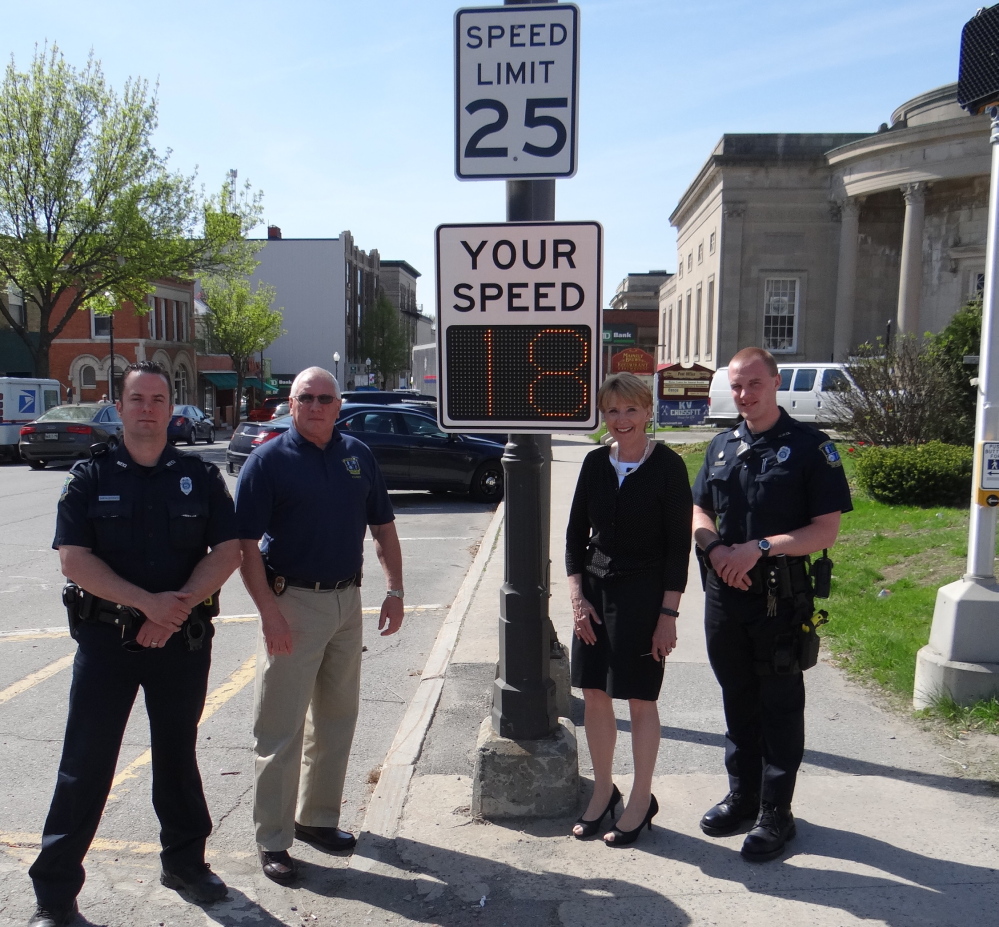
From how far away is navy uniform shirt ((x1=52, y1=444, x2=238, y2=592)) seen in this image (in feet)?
10.1

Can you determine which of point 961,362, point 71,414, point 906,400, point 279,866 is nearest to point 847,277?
point 961,362

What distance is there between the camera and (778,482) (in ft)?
11.7

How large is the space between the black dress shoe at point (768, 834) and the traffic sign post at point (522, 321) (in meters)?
1.71

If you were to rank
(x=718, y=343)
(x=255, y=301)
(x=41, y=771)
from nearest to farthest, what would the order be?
1. (x=41, y=771)
2. (x=718, y=343)
3. (x=255, y=301)

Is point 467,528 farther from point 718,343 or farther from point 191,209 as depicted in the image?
point 718,343

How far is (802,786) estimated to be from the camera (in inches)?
165

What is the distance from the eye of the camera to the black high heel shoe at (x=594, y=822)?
3.71 metres

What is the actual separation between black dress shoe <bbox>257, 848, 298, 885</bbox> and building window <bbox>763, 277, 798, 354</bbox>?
3813 cm

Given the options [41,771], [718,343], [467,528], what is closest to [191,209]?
[718,343]

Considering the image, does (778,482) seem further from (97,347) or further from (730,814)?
(97,347)

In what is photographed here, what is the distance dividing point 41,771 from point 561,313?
11.4 ft

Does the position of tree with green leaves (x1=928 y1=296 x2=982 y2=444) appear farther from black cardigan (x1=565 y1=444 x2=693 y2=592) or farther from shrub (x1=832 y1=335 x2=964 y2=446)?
black cardigan (x1=565 y1=444 x2=693 y2=592)

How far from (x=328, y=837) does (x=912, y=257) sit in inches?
1415

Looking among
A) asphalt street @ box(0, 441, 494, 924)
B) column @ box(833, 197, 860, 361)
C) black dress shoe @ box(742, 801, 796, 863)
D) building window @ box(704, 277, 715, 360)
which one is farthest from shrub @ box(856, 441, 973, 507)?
building window @ box(704, 277, 715, 360)
